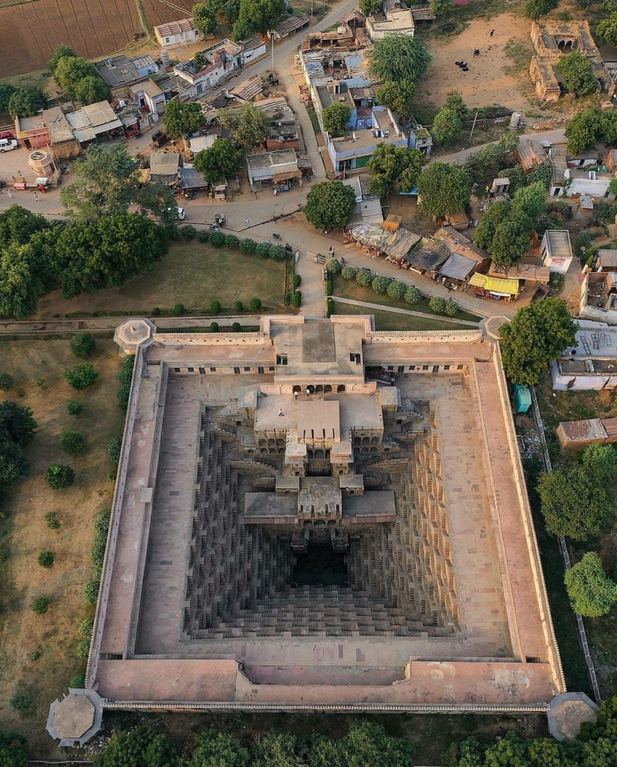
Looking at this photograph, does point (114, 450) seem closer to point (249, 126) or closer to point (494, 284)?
point (494, 284)

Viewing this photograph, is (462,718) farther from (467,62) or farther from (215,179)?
(467,62)

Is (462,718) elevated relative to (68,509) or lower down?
lower down

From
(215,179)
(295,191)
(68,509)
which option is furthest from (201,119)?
(68,509)

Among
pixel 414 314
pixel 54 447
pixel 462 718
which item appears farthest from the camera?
pixel 414 314

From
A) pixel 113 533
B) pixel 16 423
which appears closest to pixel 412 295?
pixel 113 533

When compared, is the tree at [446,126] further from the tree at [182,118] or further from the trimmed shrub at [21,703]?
the trimmed shrub at [21,703]

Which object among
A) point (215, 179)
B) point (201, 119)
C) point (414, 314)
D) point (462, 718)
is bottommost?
point (462, 718)
